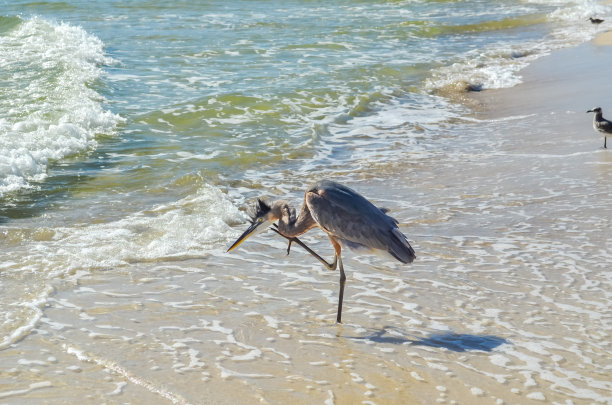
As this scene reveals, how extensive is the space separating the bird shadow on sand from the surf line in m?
1.34

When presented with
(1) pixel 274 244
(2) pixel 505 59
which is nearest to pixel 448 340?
(1) pixel 274 244

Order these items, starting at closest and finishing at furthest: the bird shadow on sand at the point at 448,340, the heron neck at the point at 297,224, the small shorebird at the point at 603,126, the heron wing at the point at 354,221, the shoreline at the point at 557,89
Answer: the bird shadow on sand at the point at 448,340
the heron wing at the point at 354,221
the heron neck at the point at 297,224
the small shorebird at the point at 603,126
the shoreline at the point at 557,89

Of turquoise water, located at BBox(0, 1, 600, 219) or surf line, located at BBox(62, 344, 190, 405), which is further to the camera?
turquoise water, located at BBox(0, 1, 600, 219)

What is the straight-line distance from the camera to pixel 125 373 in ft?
15.1

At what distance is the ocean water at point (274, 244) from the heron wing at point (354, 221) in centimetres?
52

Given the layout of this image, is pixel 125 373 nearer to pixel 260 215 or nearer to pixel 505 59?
pixel 260 215

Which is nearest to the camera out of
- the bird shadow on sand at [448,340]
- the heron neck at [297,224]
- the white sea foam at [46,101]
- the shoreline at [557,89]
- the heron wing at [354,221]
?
the bird shadow on sand at [448,340]

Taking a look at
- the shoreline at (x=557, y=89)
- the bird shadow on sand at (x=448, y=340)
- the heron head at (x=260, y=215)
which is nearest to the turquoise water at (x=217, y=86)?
the shoreline at (x=557, y=89)

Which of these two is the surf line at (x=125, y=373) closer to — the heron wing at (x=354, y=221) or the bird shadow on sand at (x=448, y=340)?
the bird shadow on sand at (x=448, y=340)

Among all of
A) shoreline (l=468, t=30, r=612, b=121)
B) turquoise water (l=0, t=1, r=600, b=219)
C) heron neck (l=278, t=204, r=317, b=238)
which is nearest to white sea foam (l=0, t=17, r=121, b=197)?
turquoise water (l=0, t=1, r=600, b=219)

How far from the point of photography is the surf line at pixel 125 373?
14.1ft

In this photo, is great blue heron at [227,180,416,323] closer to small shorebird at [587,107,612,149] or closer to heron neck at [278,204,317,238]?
heron neck at [278,204,317,238]

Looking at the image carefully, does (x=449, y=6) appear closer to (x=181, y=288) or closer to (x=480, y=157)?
(x=480, y=157)

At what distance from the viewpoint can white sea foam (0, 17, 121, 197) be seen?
992cm
